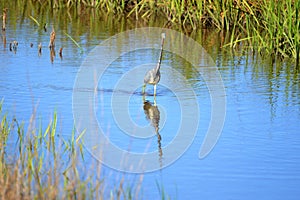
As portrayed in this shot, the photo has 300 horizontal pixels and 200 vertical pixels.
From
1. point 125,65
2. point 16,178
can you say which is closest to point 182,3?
point 125,65

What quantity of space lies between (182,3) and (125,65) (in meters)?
2.71

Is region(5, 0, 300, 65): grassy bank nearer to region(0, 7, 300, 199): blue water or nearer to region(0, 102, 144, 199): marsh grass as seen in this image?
region(0, 7, 300, 199): blue water

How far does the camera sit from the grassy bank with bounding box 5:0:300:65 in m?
10.2

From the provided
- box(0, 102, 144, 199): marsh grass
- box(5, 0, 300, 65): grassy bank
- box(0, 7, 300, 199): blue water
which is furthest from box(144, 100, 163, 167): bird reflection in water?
box(5, 0, 300, 65): grassy bank

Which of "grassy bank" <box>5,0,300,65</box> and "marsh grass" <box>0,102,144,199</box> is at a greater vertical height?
"grassy bank" <box>5,0,300,65</box>

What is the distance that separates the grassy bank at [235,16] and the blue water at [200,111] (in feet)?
1.18

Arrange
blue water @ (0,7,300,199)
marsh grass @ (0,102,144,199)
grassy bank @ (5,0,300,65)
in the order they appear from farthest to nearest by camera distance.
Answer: grassy bank @ (5,0,300,65) → blue water @ (0,7,300,199) → marsh grass @ (0,102,144,199)

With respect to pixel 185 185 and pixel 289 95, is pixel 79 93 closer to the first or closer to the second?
pixel 289 95

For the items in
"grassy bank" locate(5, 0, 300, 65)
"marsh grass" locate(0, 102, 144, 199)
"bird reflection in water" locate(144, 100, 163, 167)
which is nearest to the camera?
"marsh grass" locate(0, 102, 144, 199)

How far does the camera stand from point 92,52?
10648mm

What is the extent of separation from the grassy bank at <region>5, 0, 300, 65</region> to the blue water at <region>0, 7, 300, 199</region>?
14.2 inches

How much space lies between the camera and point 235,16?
12227 mm

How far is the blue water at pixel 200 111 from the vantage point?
5.89m

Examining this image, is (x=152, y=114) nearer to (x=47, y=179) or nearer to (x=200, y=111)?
(x=200, y=111)
